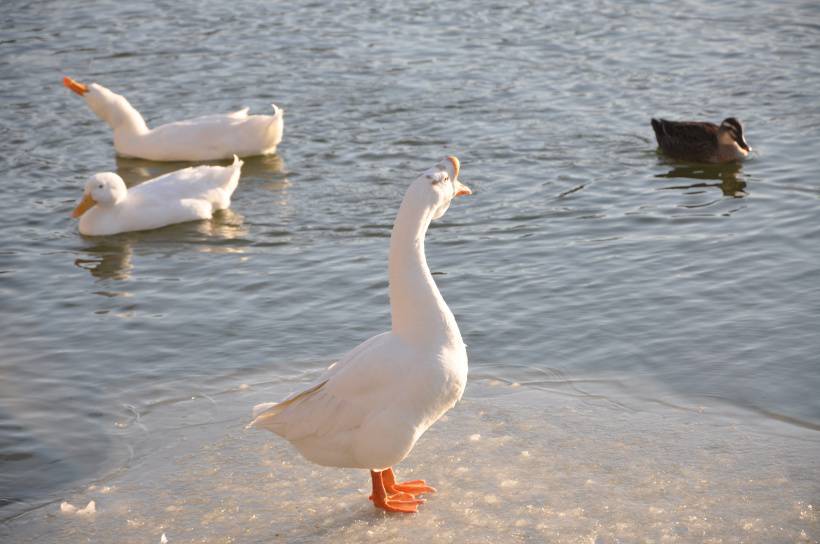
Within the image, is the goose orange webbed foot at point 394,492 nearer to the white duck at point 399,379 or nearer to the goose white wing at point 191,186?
the white duck at point 399,379

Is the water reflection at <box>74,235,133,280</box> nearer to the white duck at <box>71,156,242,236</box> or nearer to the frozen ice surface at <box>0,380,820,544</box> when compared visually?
the white duck at <box>71,156,242,236</box>

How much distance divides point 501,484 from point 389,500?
63 cm

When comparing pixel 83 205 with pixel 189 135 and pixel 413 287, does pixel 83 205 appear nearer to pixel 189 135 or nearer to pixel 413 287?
pixel 189 135

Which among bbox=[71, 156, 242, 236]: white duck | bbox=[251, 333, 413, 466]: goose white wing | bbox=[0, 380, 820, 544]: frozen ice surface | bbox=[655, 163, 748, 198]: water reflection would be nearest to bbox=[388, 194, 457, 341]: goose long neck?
bbox=[251, 333, 413, 466]: goose white wing

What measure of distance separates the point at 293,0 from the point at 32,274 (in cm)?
985

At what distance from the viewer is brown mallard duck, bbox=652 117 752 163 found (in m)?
11.5

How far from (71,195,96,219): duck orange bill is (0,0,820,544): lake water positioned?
24cm

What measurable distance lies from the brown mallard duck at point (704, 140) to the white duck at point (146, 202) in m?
4.61

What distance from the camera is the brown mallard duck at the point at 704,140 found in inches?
454

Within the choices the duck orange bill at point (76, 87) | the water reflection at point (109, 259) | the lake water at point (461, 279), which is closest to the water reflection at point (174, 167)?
the lake water at point (461, 279)

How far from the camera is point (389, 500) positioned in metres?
5.89

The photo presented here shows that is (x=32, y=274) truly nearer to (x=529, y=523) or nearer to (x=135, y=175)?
(x=135, y=175)

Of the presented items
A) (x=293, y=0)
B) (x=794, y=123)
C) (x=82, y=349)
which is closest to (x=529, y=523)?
(x=82, y=349)

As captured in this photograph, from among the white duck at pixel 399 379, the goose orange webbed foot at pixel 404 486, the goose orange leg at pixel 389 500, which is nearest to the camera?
the white duck at pixel 399 379
